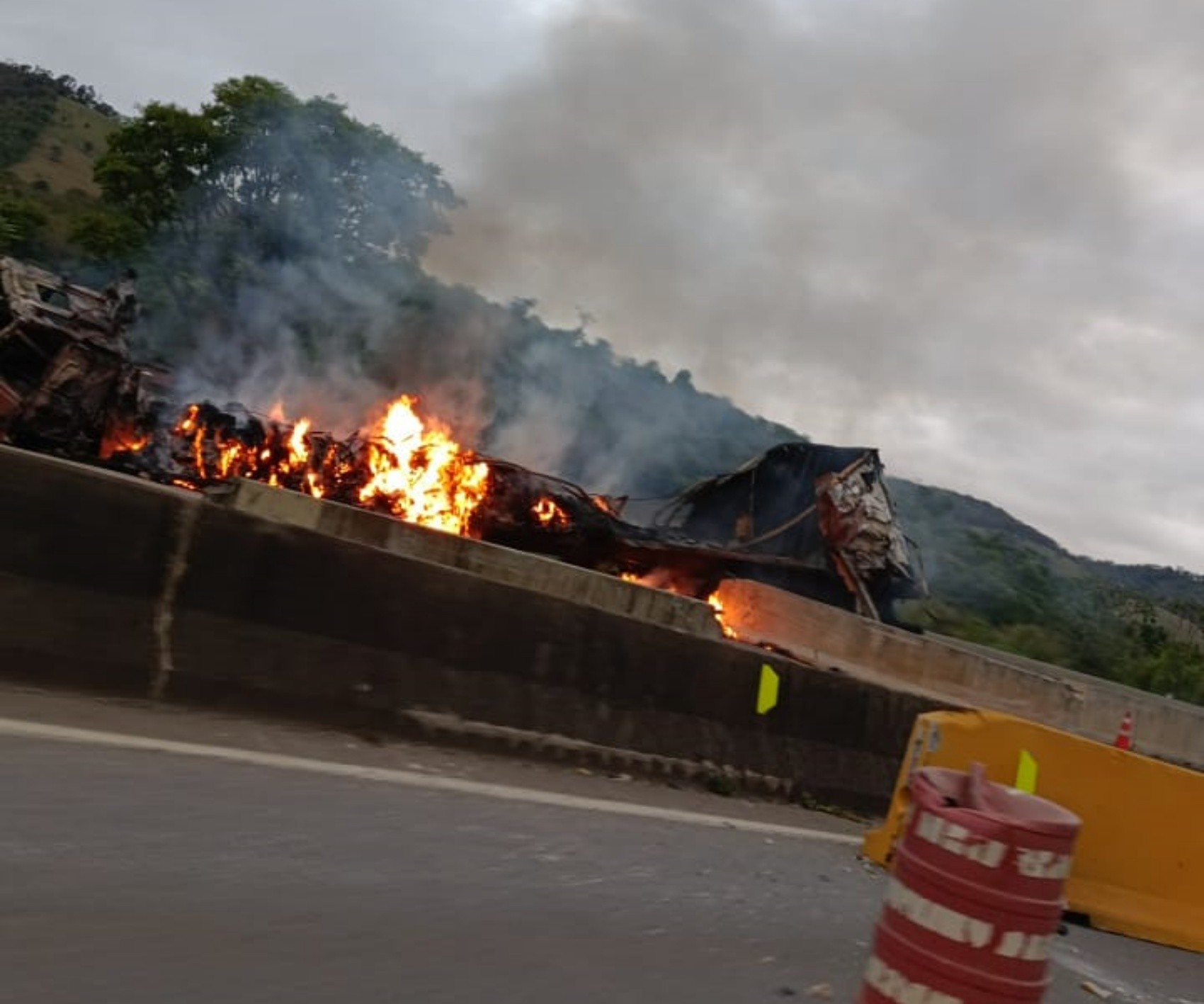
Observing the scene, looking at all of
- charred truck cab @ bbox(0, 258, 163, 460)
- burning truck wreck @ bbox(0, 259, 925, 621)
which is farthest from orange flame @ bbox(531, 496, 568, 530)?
charred truck cab @ bbox(0, 258, 163, 460)

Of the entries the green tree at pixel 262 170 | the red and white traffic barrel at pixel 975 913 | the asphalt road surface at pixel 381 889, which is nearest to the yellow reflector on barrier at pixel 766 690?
the asphalt road surface at pixel 381 889

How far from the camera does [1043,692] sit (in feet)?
44.8

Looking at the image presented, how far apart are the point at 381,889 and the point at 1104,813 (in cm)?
464

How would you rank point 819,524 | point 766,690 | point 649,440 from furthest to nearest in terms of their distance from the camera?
point 649,440, point 819,524, point 766,690

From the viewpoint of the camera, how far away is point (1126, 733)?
1218 centimetres

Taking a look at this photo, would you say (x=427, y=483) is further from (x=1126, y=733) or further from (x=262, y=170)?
(x=262, y=170)

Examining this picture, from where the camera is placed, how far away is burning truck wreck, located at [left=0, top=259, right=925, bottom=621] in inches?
444

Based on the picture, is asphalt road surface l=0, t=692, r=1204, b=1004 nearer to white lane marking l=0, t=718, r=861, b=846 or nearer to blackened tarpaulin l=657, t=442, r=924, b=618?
white lane marking l=0, t=718, r=861, b=846

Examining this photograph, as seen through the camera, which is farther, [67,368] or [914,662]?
[914,662]

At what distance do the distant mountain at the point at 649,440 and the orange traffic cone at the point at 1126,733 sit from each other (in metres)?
3.90

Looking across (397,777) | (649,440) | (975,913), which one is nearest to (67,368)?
(397,777)

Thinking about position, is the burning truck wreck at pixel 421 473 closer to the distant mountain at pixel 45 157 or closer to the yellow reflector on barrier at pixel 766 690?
the yellow reflector on barrier at pixel 766 690

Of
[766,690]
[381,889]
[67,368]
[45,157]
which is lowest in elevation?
[381,889]

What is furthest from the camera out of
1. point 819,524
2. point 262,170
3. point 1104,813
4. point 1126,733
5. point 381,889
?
point 262,170
